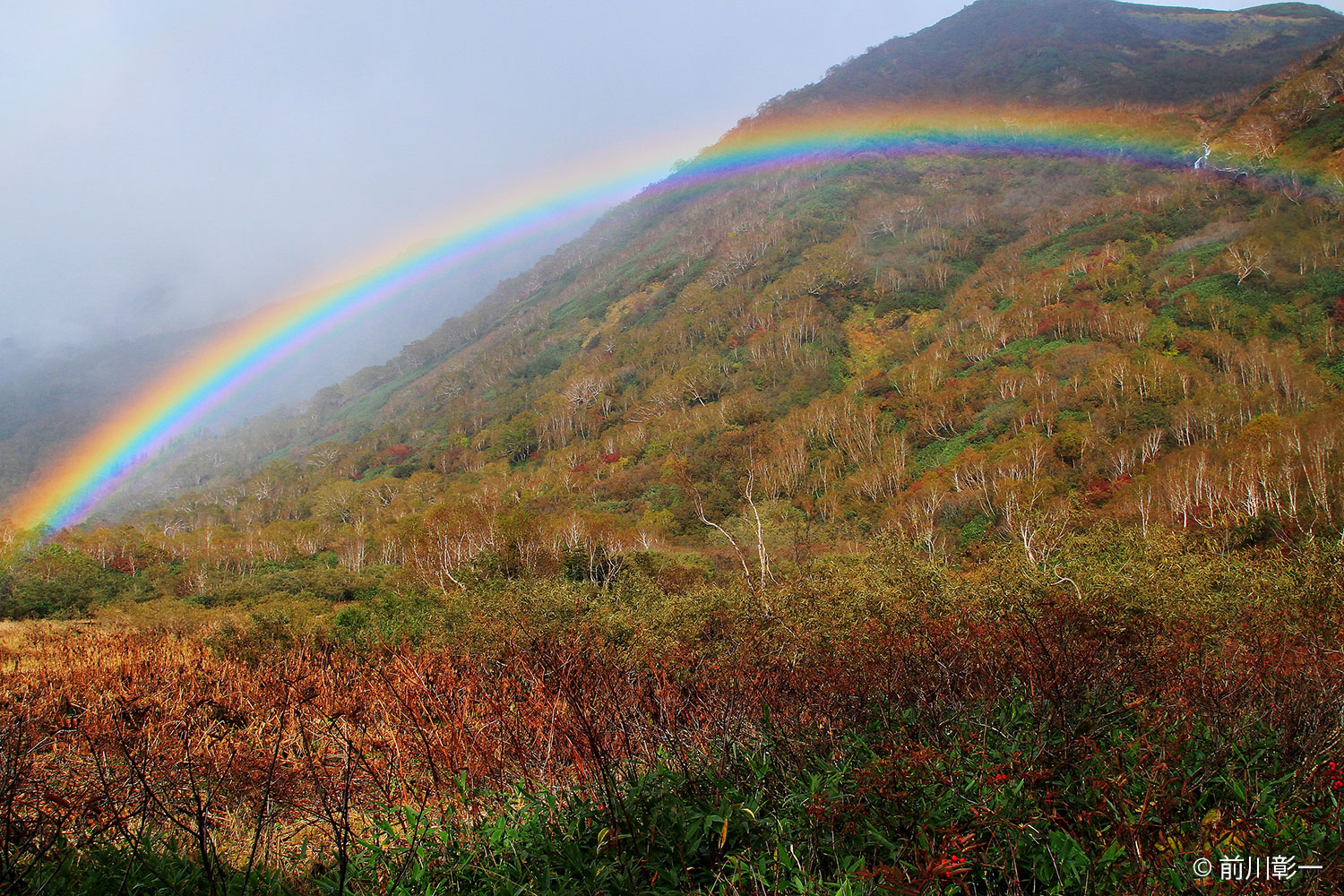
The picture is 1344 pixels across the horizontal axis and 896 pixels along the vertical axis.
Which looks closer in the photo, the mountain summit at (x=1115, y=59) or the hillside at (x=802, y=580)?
the hillside at (x=802, y=580)

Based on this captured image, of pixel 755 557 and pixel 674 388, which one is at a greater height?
pixel 674 388

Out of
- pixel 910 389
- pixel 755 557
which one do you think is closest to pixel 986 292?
pixel 910 389

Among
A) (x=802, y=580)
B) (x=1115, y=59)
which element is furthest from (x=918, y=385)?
(x=1115, y=59)

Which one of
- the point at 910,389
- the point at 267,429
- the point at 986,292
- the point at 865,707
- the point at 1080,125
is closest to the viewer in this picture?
the point at 865,707

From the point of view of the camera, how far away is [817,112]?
610 feet

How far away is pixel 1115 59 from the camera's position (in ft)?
542

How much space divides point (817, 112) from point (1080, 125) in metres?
71.8

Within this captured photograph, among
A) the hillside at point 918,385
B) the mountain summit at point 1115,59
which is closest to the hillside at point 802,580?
the hillside at point 918,385

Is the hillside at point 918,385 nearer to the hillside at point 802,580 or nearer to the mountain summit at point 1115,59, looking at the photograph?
the hillside at point 802,580

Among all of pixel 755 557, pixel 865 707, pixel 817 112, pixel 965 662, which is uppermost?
pixel 817 112

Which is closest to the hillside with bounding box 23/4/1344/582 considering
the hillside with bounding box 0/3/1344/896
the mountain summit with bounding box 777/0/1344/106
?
the hillside with bounding box 0/3/1344/896

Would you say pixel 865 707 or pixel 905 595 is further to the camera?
pixel 905 595

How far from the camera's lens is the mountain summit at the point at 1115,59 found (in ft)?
475

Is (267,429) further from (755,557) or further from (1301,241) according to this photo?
(1301,241)
